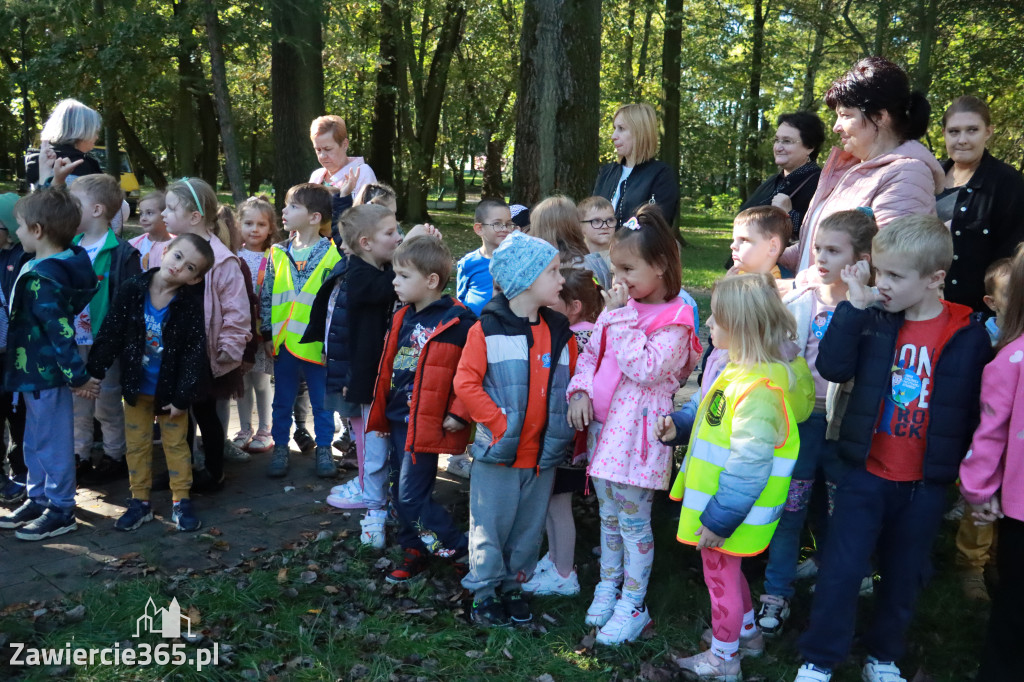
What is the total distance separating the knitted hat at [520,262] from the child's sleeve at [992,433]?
1867 millimetres

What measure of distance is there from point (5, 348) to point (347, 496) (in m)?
2.30

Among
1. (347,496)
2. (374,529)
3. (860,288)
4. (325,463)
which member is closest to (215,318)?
(325,463)

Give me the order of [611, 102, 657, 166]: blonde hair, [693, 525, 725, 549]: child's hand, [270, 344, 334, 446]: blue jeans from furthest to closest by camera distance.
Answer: [270, 344, 334, 446]: blue jeans → [611, 102, 657, 166]: blonde hair → [693, 525, 725, 549]: child's hand

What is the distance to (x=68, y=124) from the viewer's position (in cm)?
611

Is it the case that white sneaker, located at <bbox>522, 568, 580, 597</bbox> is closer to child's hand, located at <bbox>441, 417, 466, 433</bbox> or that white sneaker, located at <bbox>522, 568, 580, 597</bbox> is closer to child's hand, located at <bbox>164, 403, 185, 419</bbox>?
child's hand, located at <bbox>441, 417, 466, 433</bbox>

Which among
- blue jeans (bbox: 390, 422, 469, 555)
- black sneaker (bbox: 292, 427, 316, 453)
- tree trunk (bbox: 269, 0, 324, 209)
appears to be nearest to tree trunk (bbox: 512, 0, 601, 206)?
black sneaker (bbox: 292, 427, 316, 453)

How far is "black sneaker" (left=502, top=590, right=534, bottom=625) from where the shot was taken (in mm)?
4129

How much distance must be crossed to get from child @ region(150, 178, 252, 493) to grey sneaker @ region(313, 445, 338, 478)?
2.12ft

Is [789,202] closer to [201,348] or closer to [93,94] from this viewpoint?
[201,348]

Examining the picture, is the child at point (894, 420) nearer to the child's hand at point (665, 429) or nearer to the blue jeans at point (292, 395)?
the child's hand at point (665, 429)

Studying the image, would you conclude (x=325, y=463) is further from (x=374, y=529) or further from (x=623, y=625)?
(x=623, y=625)

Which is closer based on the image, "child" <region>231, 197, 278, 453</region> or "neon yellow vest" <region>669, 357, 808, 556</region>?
"neon yellow vest" <region>669, 357, 808, 556</region>

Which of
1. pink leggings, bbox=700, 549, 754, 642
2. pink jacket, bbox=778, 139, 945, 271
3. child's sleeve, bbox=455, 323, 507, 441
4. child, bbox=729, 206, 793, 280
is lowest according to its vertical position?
pink leggings, bbox=700, 549, 754, 642

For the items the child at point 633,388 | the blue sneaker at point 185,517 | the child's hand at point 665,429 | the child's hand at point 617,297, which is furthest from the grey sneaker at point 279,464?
the child's hand at point 665,429
